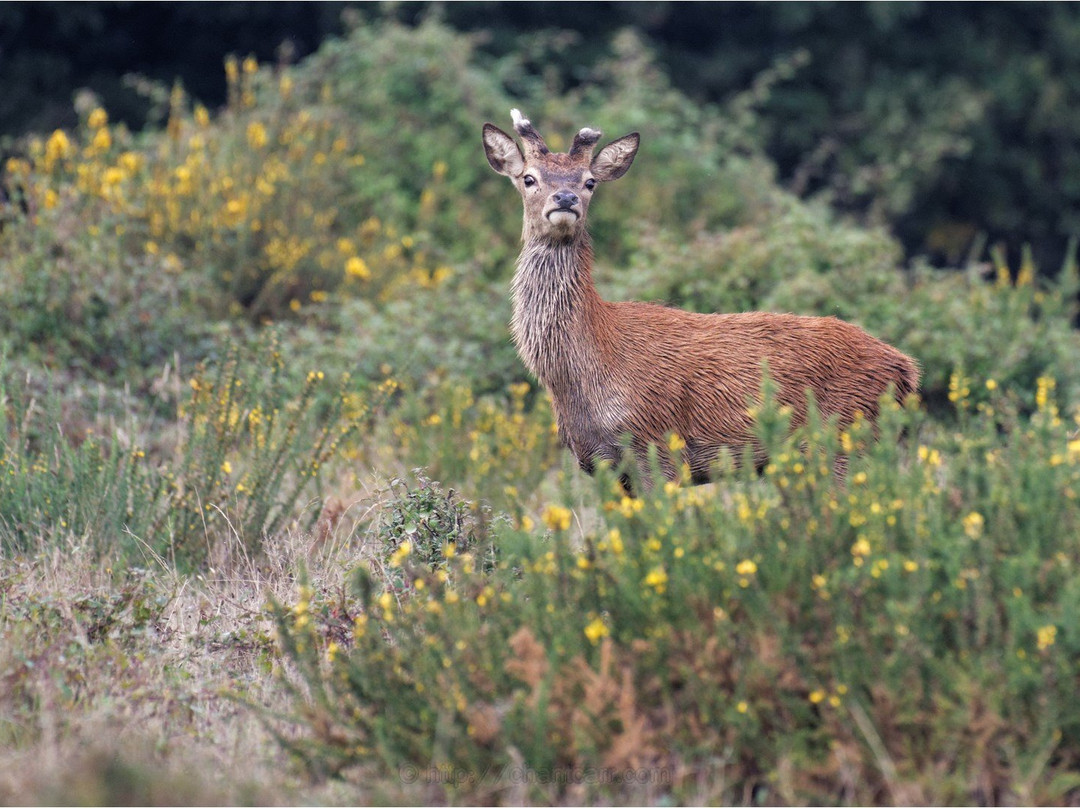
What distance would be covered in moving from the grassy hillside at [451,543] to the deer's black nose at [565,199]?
1.40 meters

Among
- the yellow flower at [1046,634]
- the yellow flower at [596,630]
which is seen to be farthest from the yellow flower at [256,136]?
the yellow flower at [1046,634]

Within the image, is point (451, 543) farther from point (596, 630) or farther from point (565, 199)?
point (596, 630)

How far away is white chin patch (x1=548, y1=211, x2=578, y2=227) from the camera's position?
20.8ft

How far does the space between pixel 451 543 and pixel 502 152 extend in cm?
221

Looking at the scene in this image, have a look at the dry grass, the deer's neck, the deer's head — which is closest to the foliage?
the dry grass

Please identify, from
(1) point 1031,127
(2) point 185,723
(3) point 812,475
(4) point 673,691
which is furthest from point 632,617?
(1) point 1031,127

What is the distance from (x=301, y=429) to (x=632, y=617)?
307 centimetres

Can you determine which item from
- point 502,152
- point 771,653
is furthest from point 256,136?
point 771,653

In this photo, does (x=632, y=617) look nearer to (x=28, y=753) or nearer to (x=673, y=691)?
(x=673, y=691)

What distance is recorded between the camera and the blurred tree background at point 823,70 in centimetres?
1809

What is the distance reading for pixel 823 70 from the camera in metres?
20.1

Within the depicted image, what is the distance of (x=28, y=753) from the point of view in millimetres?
4332

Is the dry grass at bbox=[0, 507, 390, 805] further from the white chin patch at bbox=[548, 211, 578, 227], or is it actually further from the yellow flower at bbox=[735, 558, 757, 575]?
the white chin patch at bbox=[548, 211, 578, 227]

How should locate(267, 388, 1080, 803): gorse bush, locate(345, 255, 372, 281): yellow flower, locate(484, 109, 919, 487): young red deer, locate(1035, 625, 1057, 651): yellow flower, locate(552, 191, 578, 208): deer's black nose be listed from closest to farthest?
locate(1035, 625, 1057, 651): yellow flower, locate(267, 388, 1080, 803): gorse bush, locate(484, 109, 919, 487): young red deer, locate(552, 191, 578, 208): deer's black nose, locate(345, 255, 372, 281): yellow flower
